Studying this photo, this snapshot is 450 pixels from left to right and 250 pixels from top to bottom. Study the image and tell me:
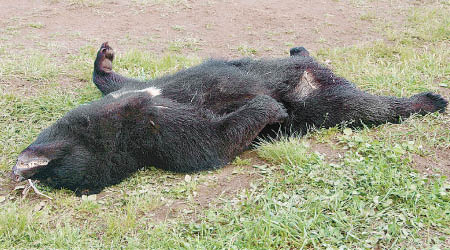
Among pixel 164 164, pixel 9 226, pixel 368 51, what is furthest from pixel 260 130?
pixel 368 51

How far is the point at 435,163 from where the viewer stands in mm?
3727

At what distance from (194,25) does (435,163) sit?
18.1 ft

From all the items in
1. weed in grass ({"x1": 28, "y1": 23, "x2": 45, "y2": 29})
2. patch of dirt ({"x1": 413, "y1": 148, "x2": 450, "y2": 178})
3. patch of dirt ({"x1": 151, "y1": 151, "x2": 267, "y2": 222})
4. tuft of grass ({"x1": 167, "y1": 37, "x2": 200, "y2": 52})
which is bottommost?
patch of dirt ({"x1": 151, "y1": 151, "x2": 267, "y2": 222})

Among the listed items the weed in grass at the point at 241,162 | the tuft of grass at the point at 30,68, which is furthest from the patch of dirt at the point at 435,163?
the tuft of grass at the point at 30,68

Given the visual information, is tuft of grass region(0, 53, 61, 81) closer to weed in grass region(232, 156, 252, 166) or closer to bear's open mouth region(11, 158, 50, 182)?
bear's open mouth region(11, 158, 50, 182)

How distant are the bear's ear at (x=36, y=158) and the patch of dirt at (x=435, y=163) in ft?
Answer: 9.36

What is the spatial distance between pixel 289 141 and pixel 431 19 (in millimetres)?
5166

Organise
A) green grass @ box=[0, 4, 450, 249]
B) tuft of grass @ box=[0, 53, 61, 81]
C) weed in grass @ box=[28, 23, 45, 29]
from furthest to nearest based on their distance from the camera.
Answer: weed in grass @ box=[28, 23, 45, 29] < tuft of grass @ box=[0, 53, 61, 81] < green grass @ box=[0, 4, 450, 249]

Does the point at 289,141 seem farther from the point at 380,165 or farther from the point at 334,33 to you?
the point at 334,33

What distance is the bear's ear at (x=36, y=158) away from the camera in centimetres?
366

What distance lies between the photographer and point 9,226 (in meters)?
3.28

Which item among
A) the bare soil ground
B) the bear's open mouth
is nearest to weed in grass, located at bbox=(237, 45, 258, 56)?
→ the bare soil ground

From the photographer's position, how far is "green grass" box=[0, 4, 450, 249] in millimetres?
3027

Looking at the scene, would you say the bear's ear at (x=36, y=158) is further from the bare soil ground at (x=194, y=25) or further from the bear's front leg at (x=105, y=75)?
the bare soil ground at (x=194, y=25)
